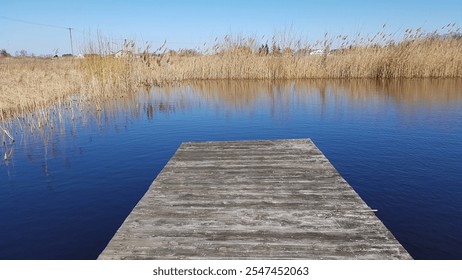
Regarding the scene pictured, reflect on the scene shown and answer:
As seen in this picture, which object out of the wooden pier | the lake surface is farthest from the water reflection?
the wooden pier

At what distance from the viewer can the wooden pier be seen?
3037 mm

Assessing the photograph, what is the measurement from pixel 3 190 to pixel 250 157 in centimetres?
464

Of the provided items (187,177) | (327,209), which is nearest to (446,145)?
(327,209)

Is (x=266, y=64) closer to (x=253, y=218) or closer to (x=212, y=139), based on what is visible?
(x=212, y=139)

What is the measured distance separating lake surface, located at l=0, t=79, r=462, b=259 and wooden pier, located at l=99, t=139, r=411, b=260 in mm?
1152

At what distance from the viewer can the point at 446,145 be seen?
27.0 ft

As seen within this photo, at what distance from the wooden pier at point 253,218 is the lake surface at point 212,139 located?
115 centimetres

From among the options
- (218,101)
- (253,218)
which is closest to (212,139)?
(253,218)

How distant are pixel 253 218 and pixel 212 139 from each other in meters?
5.99

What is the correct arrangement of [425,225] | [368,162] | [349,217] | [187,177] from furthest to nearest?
[368,162]
[187,177]
[425,225]
[349,217]

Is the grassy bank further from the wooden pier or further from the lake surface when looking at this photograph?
the wooden pier

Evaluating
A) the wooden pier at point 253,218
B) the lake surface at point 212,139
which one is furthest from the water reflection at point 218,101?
the wooden pier at point 253,218

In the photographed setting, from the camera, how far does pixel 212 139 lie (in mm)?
9539
